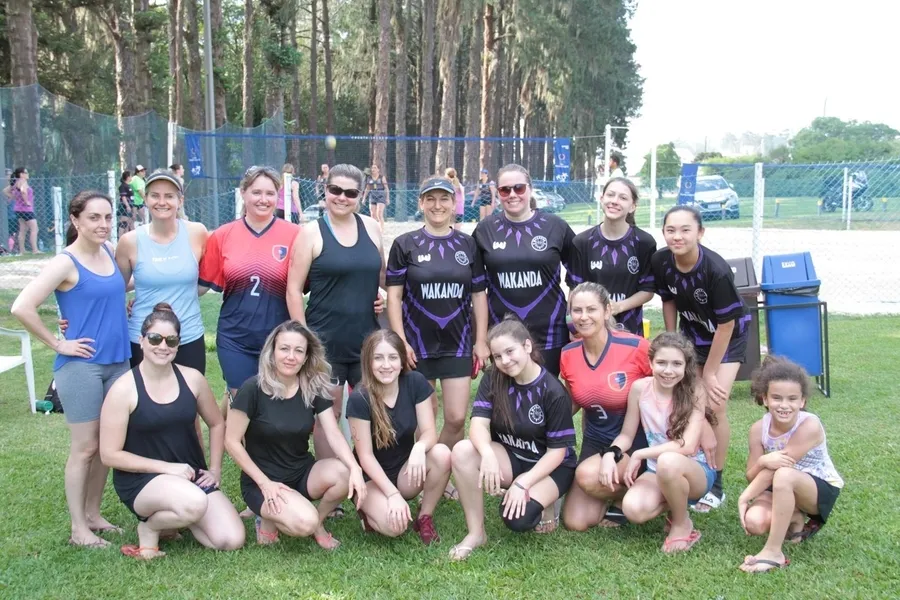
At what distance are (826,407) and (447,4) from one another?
85.5ft

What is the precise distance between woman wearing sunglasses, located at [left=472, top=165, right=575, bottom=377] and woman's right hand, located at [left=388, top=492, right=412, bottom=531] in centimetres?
105

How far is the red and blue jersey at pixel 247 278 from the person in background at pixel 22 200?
1174 cm

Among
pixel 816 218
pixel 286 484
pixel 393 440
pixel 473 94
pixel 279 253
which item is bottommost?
pixel 286 484

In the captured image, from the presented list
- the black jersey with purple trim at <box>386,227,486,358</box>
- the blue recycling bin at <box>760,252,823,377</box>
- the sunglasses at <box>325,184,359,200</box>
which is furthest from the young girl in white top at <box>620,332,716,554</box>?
the blue recycling bin at <box>760,252,823,377</box>

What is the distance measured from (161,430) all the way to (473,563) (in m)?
1.62

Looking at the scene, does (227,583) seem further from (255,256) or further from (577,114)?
(577,114)

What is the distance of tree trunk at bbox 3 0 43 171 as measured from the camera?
14.7m

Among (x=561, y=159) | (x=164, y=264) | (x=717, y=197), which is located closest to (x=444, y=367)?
(x=164, y=264)

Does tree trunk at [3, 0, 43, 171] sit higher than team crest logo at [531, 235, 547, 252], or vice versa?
tree trunk at [3, 0, 43, 171]

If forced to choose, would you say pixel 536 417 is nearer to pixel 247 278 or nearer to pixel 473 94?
Result: pixel 247 278

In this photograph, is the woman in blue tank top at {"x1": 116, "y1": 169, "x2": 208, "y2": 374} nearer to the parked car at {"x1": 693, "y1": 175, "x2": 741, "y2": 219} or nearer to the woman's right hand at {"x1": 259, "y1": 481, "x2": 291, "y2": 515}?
the woman's right hand at {"x1": 259, "y1": 481, "x2": 291, "y2": 515}

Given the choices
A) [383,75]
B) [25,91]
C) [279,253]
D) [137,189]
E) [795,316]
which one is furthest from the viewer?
[383,75]

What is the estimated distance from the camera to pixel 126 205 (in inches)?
595

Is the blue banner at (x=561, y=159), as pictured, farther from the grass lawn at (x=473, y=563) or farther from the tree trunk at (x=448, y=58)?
the grass lawn at (x=473, y=563)
